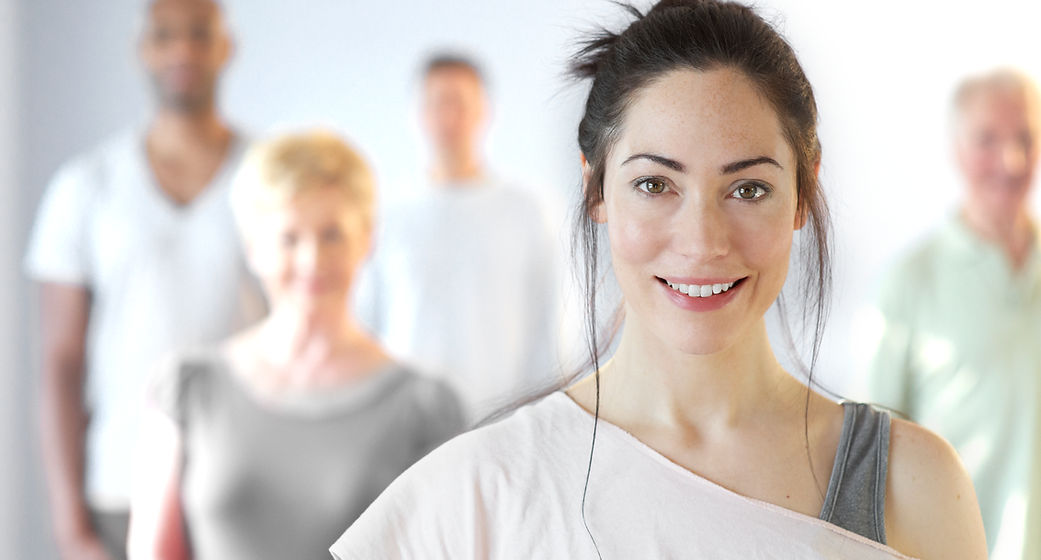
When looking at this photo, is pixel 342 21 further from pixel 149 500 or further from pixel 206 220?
pixel 149 500

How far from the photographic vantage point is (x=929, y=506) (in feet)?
3.74

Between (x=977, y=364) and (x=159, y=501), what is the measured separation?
1.83m

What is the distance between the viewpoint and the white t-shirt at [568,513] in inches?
44.4

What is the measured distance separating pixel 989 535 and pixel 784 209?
160 centimetres

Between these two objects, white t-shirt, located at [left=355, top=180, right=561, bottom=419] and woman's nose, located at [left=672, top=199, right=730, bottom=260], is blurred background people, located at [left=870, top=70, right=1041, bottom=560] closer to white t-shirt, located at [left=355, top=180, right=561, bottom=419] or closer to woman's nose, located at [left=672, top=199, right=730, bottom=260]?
white t-shirt, located at [left=355, top=180, right=561, bottom=419]

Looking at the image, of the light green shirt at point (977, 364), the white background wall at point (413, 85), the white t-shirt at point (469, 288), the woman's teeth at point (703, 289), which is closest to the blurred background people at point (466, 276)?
the white t-shirt at point (469, 288)

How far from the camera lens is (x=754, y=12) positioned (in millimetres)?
1200

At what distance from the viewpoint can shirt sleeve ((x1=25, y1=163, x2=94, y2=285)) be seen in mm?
2939

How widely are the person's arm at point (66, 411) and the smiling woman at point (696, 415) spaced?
2.02 m

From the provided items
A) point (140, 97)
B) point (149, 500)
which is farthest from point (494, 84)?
point (149, 500)

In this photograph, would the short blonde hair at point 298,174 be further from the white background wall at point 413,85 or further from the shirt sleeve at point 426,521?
the shirt sleeve at point 426,521

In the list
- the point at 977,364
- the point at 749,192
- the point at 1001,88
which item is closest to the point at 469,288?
the point at 977,364

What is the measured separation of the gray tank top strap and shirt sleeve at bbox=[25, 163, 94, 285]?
2.31m

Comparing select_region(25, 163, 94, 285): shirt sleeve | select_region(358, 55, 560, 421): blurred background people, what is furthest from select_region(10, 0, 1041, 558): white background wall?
select_region(25, 163, 94, 285): shirt sleeve
